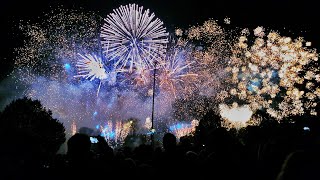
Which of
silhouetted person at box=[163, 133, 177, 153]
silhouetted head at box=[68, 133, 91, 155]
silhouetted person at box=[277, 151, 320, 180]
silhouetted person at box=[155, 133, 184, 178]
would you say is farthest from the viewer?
silhouetted person at box=[163, 133, 177, 153]

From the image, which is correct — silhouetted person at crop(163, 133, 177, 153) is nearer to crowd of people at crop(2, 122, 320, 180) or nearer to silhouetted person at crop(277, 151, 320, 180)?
crowd of people at crop(2, 122, 320, 180)

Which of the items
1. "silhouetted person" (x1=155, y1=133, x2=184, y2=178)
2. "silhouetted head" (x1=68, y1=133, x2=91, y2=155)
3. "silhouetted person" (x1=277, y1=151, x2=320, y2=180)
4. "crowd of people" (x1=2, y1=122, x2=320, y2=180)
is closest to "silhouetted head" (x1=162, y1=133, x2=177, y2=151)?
"silhouetted person" (x1=155, y1=133, x2=184, y2=178)

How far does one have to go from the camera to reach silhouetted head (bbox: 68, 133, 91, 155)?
4828 mm

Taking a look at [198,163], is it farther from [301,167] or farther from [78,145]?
[301,167]

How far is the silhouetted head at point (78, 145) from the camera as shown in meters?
4.83

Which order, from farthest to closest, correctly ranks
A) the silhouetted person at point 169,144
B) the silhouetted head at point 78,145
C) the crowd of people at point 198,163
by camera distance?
the silhouetted person at point 169,144, the silhouetted head at point 78,145, the crowd of people at point 198,163

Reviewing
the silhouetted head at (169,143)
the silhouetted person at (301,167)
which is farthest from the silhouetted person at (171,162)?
the silhouetted person at (301,167)

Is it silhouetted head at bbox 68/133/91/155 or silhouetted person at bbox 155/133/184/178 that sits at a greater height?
silhouetted head at bbox 68/133/91/155

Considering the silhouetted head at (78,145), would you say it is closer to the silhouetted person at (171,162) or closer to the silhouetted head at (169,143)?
the silhouetted person at (171,162)

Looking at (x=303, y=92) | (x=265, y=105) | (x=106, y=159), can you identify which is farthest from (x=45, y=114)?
(x=106, y=159)

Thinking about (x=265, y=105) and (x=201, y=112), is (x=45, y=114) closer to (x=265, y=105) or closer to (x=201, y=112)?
(x=201, y=112)

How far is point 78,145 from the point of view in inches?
191

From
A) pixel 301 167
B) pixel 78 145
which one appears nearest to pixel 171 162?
pixel 78 145

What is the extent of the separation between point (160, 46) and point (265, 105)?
410 inches
